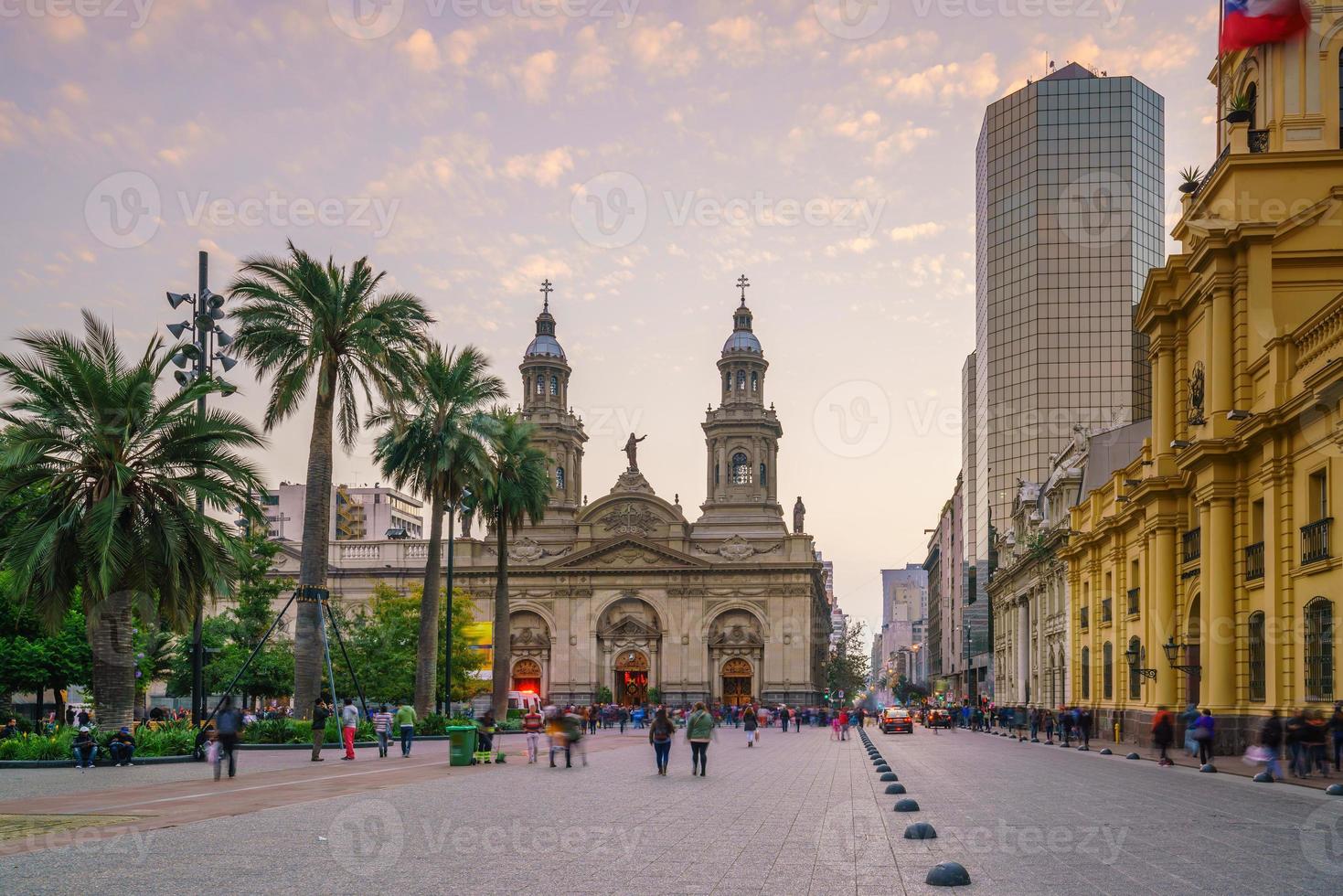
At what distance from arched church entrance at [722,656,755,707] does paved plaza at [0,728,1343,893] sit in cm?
7199

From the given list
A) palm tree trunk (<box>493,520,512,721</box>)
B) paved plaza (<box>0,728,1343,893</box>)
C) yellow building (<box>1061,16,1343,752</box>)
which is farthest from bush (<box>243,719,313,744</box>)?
yellow building (<box>1061,16,1343,752</box>)

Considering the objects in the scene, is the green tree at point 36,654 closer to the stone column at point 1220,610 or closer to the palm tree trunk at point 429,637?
the palm tree trunk at point 429,637

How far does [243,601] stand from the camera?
6444 centimetres

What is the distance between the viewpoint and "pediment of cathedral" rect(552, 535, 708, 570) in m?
97.8

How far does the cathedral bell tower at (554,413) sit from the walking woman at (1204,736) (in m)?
78.8

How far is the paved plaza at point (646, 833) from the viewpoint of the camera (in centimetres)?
1061

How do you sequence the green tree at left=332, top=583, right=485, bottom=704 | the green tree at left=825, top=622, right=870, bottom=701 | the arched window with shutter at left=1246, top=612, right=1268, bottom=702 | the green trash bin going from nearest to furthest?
1. the green trash bin
2. the arched window with shutter at left=1246, top=612, right=1268, bottom=702
3. the green tree at left=332, top=583, right=485, bottom=704
4. the green tree at left=825, top=622, right=870, bottom=701

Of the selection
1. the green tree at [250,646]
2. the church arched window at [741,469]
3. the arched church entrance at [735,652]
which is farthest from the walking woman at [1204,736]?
the church arched window at [741,469]

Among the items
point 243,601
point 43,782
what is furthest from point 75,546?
point 243,601

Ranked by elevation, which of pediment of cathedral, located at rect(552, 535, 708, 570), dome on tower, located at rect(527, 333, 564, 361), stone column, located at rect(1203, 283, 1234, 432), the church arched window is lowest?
pediment of cathedral, located at rect(552, 535, 708, 570)

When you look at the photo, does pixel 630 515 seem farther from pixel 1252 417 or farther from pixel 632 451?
pixel 1252 417

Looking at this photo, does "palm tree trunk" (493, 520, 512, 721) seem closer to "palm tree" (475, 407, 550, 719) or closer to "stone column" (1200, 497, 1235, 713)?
"palm tree" (475, 407, 550, 719)

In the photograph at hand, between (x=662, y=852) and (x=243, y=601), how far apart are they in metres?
56.1

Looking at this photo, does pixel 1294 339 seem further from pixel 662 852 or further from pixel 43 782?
pixel 43 782
